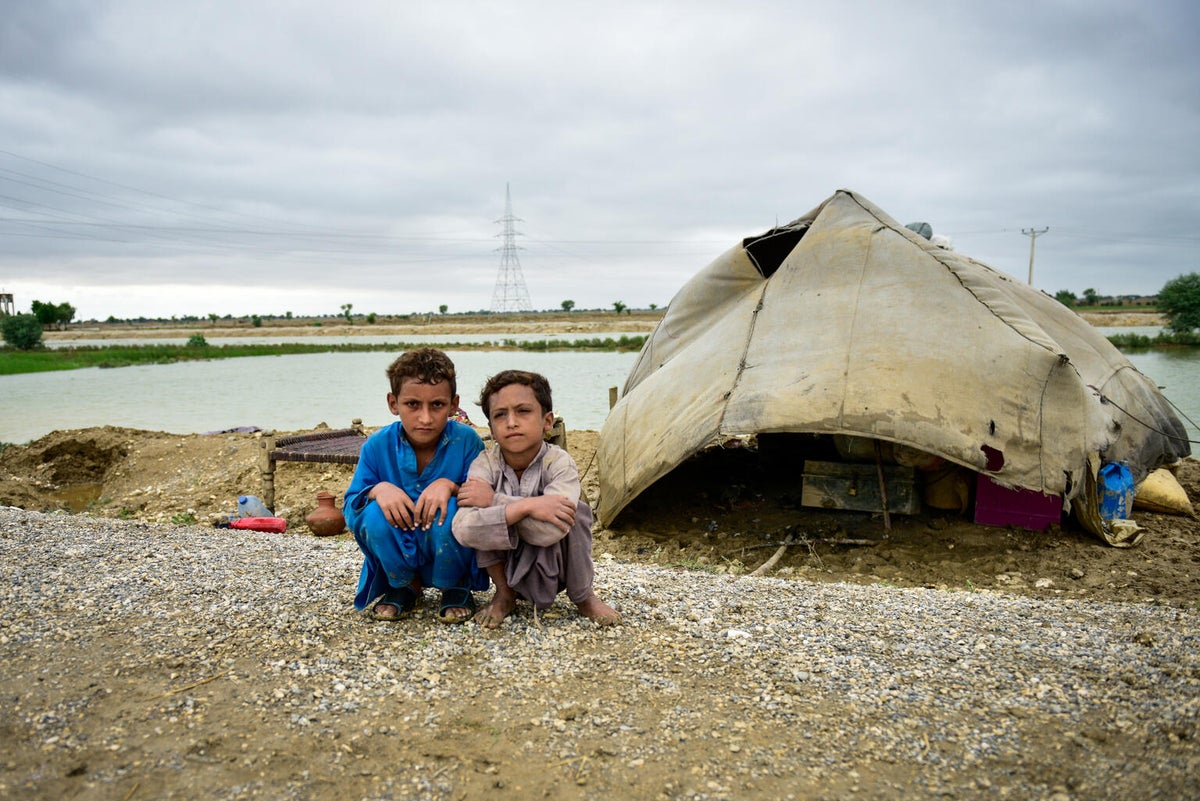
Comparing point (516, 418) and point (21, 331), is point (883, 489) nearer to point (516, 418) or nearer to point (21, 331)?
point (516, 418)

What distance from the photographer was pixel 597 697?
2.42 metres

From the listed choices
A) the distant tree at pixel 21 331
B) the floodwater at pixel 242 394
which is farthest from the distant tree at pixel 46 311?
the floodwater at pixel 242 394

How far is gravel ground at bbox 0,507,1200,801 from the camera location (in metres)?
1.95

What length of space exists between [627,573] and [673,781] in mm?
2061

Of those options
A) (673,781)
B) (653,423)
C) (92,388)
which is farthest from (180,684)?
(92,388)

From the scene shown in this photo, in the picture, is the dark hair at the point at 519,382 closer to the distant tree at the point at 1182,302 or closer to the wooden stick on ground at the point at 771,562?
the wooden stick on ground at the point at 771,562

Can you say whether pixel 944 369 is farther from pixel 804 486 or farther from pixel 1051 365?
pixel 804 486

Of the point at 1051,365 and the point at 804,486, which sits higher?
the point at 1051,365

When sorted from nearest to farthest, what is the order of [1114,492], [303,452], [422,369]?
1. [422,369]
2. [1114,492]
3. [303,452]

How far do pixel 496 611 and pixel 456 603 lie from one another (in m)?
0.19

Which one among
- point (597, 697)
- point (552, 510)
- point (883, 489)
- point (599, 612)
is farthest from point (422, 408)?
point (883, 489)

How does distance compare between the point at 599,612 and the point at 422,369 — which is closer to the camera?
the point at 422,369

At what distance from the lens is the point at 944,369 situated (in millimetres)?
4910

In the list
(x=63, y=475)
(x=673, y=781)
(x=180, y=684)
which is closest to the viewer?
(x=673, y=781)
